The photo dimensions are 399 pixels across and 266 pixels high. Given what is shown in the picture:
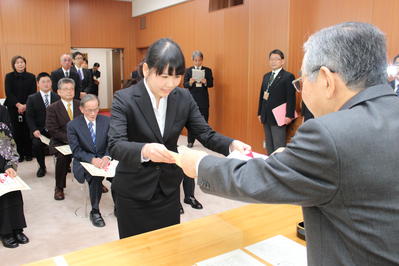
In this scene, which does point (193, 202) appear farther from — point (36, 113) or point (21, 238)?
point (36, 113)

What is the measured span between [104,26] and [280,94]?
646cm

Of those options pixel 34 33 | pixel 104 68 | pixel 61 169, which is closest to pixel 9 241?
pixel 61 169

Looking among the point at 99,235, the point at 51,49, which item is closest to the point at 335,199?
the point at 99,235

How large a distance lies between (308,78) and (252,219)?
3.14 feet

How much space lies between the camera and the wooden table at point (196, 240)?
1.37m

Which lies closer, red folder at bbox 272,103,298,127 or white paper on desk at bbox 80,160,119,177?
white paper on desk at bbox 80,160,119,177

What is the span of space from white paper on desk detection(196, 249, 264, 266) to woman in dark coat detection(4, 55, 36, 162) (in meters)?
5.53

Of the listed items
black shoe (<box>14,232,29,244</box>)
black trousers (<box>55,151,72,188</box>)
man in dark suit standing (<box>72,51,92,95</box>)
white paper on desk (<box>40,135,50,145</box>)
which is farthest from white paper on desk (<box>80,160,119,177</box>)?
man in dark suit standing (<box>72,51,92,95</box>)

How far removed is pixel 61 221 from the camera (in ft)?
12.1

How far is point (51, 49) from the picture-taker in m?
8.38

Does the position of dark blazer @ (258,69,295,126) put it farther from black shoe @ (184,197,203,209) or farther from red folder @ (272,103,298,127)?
black shoe @ (184,197,203,209)

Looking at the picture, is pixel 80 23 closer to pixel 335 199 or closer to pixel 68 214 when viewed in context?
pixel 68 214

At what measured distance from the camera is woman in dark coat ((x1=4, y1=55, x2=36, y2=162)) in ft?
19.6

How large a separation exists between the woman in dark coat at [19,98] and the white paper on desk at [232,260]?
553 cm
